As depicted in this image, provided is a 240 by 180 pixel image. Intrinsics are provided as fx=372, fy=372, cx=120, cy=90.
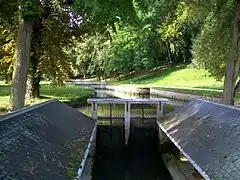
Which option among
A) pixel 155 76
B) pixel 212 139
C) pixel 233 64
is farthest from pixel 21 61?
pixel 155 76

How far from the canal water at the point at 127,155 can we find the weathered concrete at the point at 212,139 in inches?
74.9

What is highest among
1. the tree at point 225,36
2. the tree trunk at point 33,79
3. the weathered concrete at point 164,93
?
the tree at point 225,36

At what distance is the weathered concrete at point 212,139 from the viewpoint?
240 inches

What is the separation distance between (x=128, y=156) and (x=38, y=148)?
8464 millimetres

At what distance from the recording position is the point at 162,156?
1398 cm

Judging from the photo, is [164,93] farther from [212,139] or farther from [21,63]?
[212,139]

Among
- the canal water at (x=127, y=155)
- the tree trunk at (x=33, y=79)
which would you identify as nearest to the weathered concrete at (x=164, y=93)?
the canal water at (x=127, y=155)

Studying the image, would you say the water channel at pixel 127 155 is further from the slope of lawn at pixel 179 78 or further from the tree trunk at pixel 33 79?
the slope of lawn at pixel 179 78

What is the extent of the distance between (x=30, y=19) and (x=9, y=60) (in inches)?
346

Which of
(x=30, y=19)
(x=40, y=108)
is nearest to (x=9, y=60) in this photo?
(x=30, y=19)

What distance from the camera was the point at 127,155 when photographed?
1450cm

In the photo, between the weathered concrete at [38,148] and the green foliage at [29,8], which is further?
the green foliage at [29,8]

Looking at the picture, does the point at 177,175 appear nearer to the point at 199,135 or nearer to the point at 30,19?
the point at 199,135

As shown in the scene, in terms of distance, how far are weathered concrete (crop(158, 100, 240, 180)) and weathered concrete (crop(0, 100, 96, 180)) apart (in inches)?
89.2
